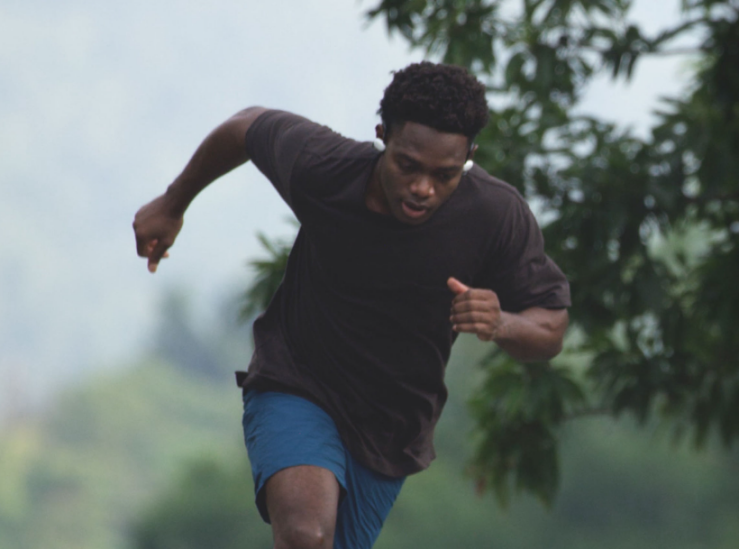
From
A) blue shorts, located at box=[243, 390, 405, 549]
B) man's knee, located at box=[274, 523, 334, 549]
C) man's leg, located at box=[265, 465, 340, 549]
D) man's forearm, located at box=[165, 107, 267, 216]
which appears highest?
man's forearm, located at box=[165, 107, 267, 216]

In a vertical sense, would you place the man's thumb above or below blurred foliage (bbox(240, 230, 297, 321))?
below

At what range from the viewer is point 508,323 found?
10.3 ft

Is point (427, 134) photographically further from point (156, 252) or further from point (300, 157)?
point (156, 252)

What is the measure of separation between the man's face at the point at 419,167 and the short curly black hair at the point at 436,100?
0.02 metres

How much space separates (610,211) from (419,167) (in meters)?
3.21

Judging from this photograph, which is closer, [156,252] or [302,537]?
[302,537]

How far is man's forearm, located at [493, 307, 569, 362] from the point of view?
124 inches

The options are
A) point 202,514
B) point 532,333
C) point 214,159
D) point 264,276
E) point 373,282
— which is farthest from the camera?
point 202,514

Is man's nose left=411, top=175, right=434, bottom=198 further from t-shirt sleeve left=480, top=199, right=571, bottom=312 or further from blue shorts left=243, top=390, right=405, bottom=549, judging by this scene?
blue shorts left=243, top=390, right=405, bottom=549

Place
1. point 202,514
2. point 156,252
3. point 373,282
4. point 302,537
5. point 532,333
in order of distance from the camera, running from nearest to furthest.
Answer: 1. point 302,537
2. point 532,333
3. point 373,282
4. point 156,252
5. point 202,514

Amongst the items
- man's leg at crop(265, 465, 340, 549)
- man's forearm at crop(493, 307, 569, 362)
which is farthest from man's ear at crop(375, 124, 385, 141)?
man's leg at crop(265, 465, 340, 549)

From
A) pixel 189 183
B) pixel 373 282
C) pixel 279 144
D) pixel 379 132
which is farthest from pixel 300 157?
pixel 189 183

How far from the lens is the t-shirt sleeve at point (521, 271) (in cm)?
330

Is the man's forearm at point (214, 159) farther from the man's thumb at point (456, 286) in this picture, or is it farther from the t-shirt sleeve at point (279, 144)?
the man's thumb at point (456, 286)
